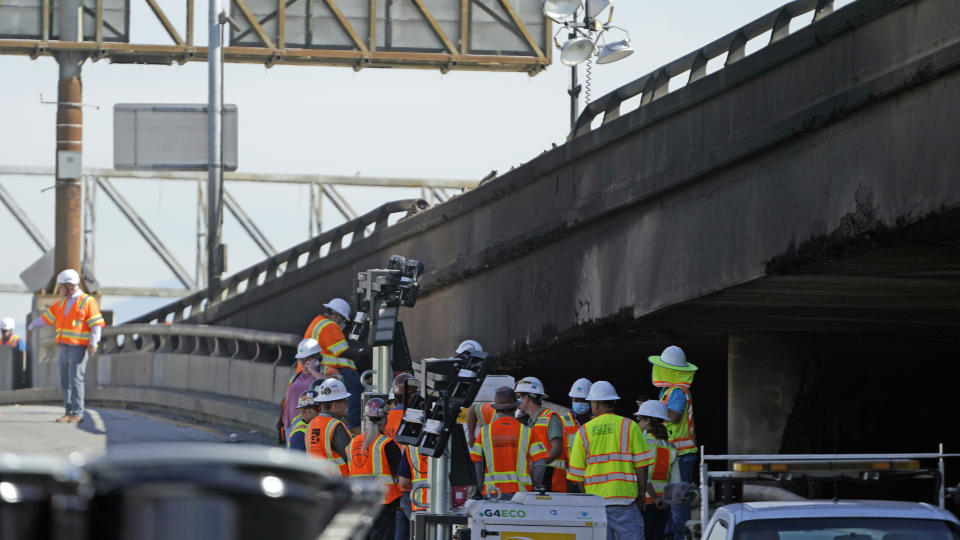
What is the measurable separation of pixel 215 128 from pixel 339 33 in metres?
6.97

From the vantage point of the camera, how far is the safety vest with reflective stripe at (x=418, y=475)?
13.9 m

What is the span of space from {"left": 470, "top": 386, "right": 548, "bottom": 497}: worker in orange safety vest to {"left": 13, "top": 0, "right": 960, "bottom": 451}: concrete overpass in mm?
2415

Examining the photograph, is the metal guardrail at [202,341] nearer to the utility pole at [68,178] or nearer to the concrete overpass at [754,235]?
the concrete overpass at [754,235]

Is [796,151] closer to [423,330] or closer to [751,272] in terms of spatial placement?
[751,272]

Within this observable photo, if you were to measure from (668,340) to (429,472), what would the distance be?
27.5ft

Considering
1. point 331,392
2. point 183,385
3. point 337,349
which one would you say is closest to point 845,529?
point 331,392

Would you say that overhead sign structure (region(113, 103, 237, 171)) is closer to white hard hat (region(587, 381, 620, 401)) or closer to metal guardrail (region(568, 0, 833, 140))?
metal guardrail (region(568, 0, 833, 140))

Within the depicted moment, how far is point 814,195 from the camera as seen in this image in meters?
14.7

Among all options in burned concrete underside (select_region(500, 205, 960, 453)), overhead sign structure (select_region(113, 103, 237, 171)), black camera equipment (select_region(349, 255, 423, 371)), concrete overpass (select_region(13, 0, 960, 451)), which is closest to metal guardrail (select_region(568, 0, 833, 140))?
concrete overpass (select_region(13, 0, 960, 451))

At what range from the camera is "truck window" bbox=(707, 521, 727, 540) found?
936 centimetres

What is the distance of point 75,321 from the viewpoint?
2261 cm

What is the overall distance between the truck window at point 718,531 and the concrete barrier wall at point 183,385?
15206mm

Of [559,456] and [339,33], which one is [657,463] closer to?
[559,456]

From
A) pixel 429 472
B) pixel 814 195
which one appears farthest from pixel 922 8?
pixel 429 472
